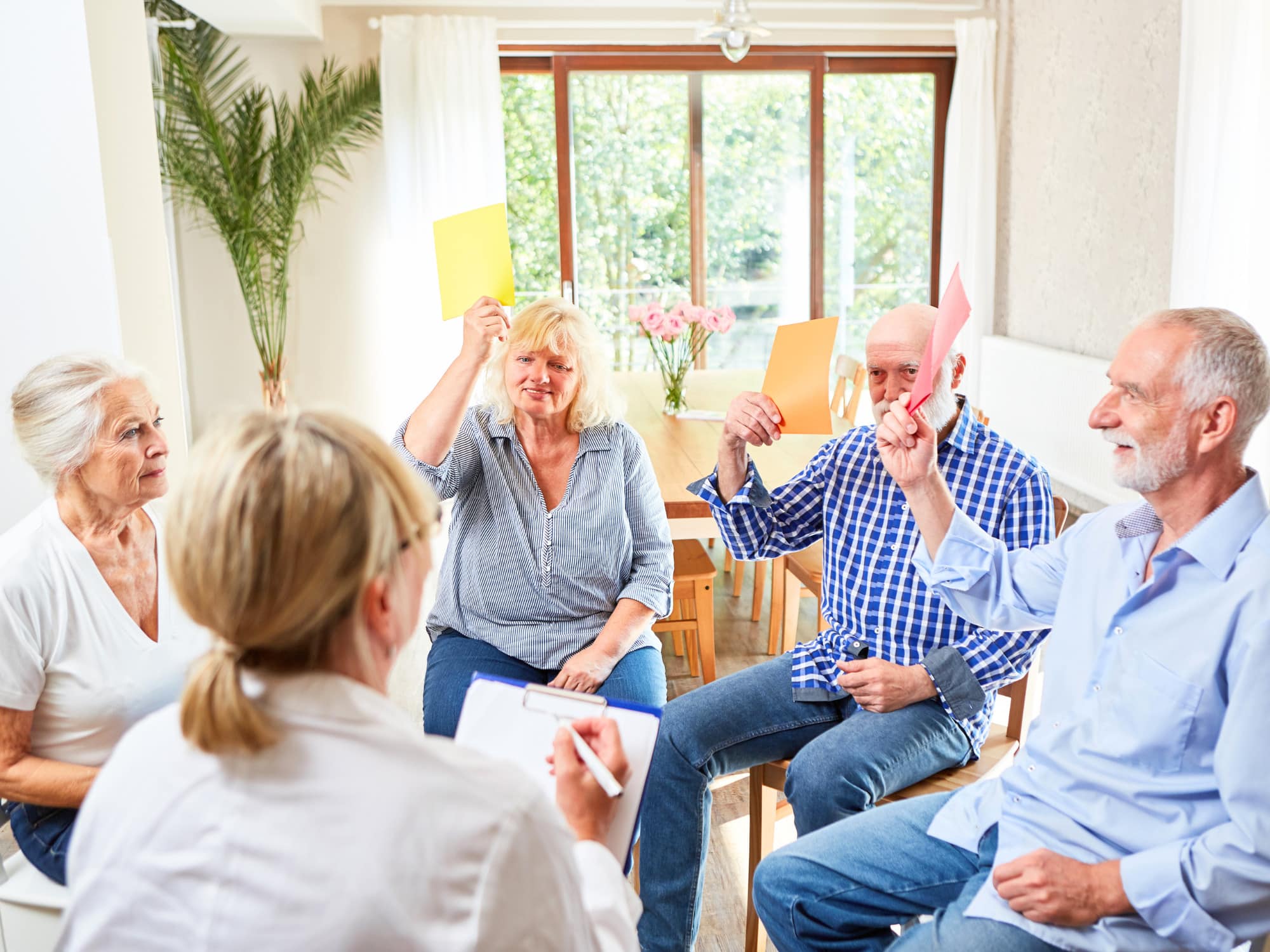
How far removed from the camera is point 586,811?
3.48ft

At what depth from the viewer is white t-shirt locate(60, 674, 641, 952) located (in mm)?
746

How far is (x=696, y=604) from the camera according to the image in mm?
2982

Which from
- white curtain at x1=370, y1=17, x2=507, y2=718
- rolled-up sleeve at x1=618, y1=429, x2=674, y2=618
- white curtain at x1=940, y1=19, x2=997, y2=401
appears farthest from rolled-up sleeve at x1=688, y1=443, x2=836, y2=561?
white curtain at x1=940, y1=19, x2=997, y2=401

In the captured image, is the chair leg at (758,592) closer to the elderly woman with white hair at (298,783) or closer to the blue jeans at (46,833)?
the blue jeans at (46,833)

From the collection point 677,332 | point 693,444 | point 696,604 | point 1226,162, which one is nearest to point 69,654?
point 696,604

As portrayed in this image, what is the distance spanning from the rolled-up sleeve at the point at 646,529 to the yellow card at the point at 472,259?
0.39 meters

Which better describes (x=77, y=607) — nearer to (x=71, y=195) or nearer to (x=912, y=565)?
(x=71, y=195)

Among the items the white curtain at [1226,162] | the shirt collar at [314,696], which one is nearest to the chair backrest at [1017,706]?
the shirt collar at [314,696]

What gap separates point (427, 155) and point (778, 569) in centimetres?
A: 332

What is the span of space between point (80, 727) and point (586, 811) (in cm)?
83

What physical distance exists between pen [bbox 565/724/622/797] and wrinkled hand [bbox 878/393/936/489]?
69 cm

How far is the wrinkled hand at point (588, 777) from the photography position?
106 centimetres

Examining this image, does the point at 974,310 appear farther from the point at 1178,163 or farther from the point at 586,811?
the point at 586,811

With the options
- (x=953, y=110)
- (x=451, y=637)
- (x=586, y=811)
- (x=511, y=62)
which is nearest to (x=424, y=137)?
(x=511, y=62)
